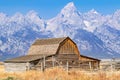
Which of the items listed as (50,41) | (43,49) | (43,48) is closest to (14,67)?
(43,49)

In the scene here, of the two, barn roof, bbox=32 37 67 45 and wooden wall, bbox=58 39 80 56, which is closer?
wooden wall, bbox=58 39 80 56

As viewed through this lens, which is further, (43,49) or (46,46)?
(43,49)

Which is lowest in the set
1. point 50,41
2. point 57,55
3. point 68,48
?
point 57,55

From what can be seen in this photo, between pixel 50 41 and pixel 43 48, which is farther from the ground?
pixel 50 41

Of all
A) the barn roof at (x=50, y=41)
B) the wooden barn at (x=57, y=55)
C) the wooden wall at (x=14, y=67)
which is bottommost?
the wooden wall at (x=14, y=67)

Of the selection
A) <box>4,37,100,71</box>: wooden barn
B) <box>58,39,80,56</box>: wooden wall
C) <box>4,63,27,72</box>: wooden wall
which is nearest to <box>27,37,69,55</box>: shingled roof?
<box>4,37,100,71</box>: wooden barn

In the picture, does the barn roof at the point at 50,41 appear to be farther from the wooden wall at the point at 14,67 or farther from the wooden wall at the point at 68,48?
the wooden wall at the point at 14,67

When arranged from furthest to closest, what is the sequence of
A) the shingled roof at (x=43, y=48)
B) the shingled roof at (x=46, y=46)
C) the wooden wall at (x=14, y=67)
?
the shingled roof at (x=46, y=46)
the shingled roof at (x=43, y=48)
the wooden wall at (x=14, y=67)

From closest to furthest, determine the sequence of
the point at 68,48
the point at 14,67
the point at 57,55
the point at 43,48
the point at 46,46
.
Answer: the point at 14,67
the point at 57,55
the point at 46,46
the point at 43,48
the point at 68,48

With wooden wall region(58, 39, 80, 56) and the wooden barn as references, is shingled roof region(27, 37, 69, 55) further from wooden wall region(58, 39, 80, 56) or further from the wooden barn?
wooden wall region(58, 39, 80, 56)

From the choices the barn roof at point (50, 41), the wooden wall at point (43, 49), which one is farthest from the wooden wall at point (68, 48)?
the wooden wall at point (43, 49)

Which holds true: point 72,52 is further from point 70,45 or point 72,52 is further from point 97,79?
point 97,79

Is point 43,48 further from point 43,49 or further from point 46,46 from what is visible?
point 46,46

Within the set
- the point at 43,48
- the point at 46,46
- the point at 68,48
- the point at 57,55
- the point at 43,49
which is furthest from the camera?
the point at 68,48
